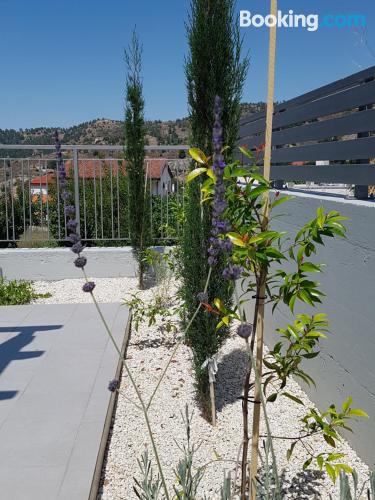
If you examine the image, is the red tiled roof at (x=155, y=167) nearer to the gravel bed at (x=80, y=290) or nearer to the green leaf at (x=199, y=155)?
the gravel bed at (x=80, y=290)

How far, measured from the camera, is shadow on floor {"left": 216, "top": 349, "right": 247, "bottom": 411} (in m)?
3.71

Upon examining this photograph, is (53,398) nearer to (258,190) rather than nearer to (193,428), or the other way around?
(193,428)

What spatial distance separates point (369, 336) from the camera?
104 inches

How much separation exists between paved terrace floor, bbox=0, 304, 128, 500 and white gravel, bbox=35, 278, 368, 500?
7.2 inches

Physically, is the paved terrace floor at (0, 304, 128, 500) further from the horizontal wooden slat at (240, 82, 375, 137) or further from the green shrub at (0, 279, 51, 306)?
the horizontal wooden slat at (240, 82, 375, 137)

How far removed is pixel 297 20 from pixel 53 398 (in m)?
2.80

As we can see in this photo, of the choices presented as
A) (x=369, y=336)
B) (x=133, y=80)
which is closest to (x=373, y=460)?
(x=369, y=336)

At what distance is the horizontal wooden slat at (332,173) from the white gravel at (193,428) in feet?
5.26

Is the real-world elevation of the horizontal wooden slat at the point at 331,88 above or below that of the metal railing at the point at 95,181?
above

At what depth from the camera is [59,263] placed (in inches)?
301

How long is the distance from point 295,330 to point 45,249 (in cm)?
629

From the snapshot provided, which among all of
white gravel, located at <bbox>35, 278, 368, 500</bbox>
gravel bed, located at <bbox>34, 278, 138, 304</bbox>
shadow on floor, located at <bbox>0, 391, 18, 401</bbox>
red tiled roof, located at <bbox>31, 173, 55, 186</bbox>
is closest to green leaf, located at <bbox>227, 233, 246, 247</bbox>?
white gravel, located at <bbox>35, 278, 368, 500</bbox>

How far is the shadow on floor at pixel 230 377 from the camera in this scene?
12.2ft

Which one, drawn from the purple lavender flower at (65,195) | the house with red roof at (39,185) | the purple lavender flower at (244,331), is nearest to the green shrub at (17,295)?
the house with red roof at (39,185)
